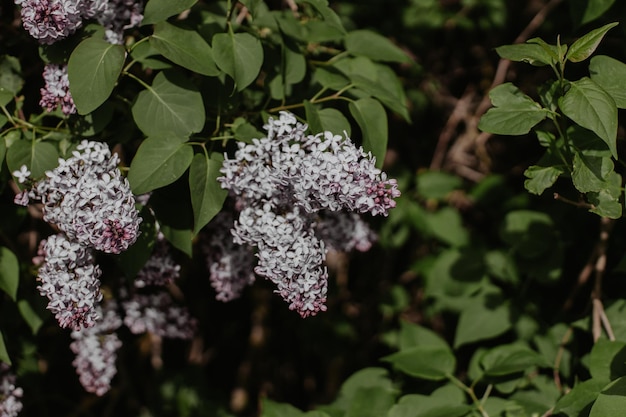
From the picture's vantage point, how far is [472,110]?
3.03m

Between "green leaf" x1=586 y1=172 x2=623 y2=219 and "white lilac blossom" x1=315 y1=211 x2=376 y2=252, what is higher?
"green leaf" x1=586 y1=172 x2=623 y2=219

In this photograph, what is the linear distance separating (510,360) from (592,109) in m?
0.83

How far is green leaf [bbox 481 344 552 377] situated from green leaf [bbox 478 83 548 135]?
27.8 inches

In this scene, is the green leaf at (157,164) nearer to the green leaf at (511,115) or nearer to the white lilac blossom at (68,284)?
the white lilac blossom at (68,284)

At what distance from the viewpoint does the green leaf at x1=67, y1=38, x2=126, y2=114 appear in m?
1.45

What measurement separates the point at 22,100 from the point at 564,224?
5.12 feet

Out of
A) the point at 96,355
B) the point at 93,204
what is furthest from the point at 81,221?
Answer: the point at 96,355

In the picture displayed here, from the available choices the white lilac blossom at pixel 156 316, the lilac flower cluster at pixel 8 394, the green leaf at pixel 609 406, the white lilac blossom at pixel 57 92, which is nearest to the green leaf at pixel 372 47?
the white lilac blossom at pixel 57 92

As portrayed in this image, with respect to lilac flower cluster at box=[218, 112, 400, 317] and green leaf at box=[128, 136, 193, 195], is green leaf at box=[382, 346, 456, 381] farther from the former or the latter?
green leaf at box=[128, 136, 193, 195]

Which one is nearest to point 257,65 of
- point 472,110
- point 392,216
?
point 392,216

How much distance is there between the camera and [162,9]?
152 cm

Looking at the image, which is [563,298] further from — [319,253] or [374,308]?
[319,253]

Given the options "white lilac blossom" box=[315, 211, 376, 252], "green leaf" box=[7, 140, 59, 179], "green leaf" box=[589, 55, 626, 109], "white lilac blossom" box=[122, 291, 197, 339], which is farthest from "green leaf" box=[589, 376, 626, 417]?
"green leaf" box=[7, 140, 59, 179]

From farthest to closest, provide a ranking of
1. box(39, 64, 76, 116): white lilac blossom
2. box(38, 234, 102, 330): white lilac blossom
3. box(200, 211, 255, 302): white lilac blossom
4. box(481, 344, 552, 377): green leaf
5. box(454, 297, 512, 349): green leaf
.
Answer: box(454, 297, 512, 349): green leaf, box(481, 344, 552, 377): green leaf, box(200, 211, 255, 302): white lilac blossom, box(39, 64, 76, 116): white lilac blossom, box(38, 234, 102, 330): white lilac blossom
